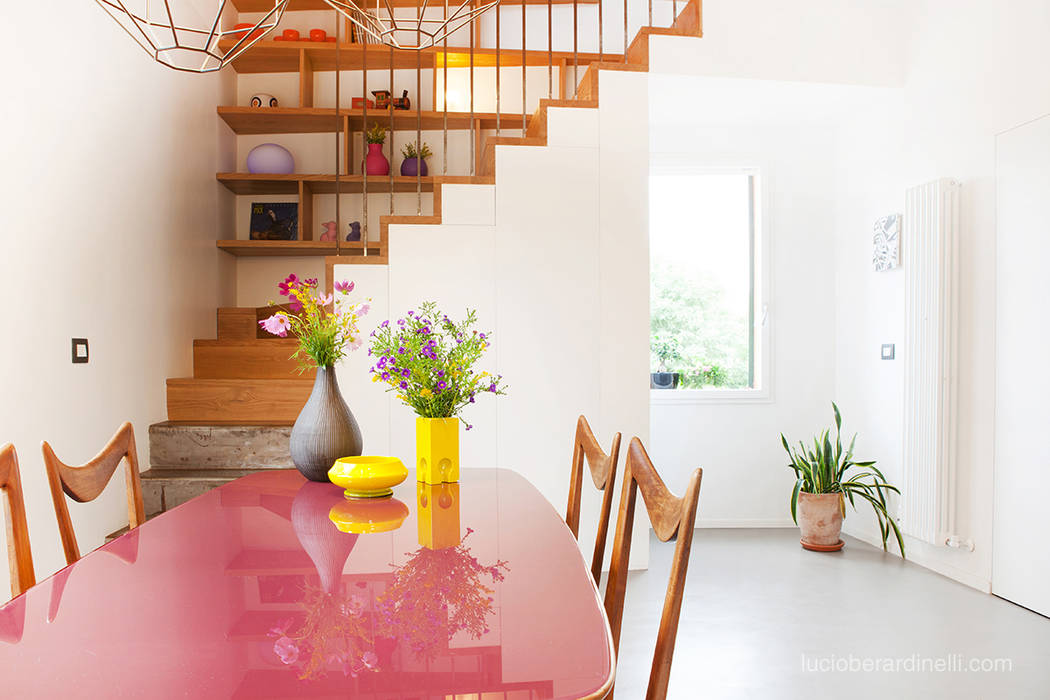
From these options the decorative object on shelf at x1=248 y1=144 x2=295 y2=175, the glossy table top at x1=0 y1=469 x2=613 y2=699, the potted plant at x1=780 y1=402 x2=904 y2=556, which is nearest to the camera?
the glossy table top at x1=0 y1=469 x2=613 y2=699

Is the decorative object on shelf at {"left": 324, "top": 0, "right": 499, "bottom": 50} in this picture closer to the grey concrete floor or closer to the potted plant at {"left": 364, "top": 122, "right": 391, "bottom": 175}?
the grey concrete floor

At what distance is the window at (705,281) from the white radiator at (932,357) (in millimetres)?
1219

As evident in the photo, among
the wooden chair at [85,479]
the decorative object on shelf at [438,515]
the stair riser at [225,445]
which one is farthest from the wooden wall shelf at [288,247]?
the decorative object on shelf at [438,515]

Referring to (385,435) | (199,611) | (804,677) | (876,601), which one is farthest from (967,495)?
(199,611)

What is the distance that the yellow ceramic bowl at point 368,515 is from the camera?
149cm

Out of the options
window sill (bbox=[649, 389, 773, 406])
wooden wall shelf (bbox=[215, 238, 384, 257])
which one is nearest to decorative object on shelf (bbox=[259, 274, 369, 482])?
wooden wall shelf (bbox=[215, 238, 384, 257])

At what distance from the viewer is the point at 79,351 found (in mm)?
3096

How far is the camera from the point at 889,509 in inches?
174

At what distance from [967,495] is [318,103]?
14.6ft

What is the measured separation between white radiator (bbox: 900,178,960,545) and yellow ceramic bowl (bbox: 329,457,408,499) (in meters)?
3.02

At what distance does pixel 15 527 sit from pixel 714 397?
4.11m

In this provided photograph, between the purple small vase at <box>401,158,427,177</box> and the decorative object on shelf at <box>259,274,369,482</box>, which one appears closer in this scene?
the decorative object on shelf at <box>259,274,369,482</box>

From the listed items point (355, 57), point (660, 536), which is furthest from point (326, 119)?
point (660, 536)

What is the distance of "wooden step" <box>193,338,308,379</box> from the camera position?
4176mm
